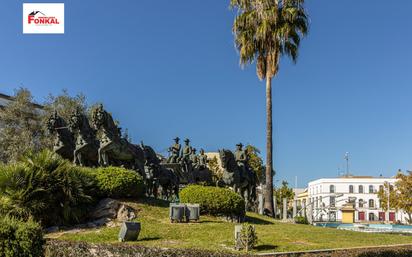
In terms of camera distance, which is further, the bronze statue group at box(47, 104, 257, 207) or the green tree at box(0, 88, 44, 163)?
the green tree at box(0, 88, 44, 163)

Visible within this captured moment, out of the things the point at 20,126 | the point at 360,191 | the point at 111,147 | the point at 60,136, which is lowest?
the point at 360,191

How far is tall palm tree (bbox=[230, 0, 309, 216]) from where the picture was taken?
29.0 m

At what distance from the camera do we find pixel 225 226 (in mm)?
16031

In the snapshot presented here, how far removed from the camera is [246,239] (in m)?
12.3

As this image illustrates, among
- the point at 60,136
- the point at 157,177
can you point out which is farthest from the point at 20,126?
the point at 60,136

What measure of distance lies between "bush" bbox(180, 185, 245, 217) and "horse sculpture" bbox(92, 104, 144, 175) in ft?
13.3

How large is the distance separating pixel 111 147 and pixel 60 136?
260 cm

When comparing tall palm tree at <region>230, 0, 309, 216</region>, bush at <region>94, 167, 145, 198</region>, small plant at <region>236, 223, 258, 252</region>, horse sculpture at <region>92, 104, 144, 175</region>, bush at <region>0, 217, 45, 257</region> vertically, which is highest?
tall palm tree at <region>230, 0, 309, 216</region>

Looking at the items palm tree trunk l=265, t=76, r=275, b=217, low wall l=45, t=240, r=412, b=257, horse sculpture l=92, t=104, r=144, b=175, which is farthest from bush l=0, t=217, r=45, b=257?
palm tree trunk l=265, t=76, r=275, b=217

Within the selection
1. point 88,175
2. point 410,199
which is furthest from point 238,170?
point 410,199

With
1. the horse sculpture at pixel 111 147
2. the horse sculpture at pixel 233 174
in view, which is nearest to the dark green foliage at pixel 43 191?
the horse sculpture at pixel 111 147

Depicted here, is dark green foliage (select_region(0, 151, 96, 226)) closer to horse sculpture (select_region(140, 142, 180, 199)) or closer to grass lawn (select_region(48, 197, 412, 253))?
grass lawn (select_region(48, 197, 412, 253))

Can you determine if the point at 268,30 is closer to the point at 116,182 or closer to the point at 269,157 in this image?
the point at 269,157

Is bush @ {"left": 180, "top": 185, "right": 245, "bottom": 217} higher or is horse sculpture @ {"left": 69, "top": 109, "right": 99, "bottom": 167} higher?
horse sculpture @ {"left": 69, "top": 109, "right": 99, "bottom": 167}
